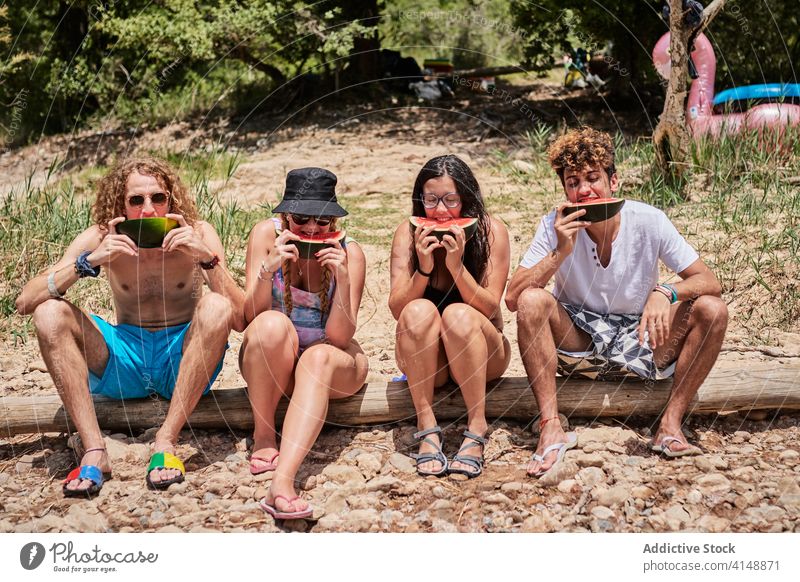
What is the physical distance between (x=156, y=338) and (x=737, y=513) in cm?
259

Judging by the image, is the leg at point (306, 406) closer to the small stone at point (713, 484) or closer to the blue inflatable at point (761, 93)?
the small stone at point (713, 484)

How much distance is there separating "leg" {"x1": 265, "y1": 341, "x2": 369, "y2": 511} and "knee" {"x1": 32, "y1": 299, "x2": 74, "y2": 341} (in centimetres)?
102

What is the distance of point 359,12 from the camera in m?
10.9

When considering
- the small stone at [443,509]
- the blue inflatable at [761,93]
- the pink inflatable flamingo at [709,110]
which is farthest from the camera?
the blue inflatable at [761,93]

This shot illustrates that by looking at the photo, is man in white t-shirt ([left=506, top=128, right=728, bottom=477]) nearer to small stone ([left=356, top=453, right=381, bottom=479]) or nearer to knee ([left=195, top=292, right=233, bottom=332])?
small stone ([left=356, top=453, right=381, bottom=479])

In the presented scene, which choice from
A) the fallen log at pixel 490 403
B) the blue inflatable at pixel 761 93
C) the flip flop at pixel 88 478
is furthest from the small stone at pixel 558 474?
the blue inflatable at pixel 761 93

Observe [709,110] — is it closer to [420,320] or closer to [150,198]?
[420,320]

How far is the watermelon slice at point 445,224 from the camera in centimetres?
354

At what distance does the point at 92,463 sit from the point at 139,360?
51 centimetres

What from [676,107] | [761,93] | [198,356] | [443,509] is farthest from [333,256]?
[761,93]

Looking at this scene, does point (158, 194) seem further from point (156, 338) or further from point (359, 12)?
point (359, 12)

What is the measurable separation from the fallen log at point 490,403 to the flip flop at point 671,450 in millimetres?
216

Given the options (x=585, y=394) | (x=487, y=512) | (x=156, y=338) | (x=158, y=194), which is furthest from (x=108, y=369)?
(x=585, y=394)

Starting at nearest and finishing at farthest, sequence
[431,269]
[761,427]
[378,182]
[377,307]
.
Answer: [431,269], [761,427], [377,307], [378,182]
